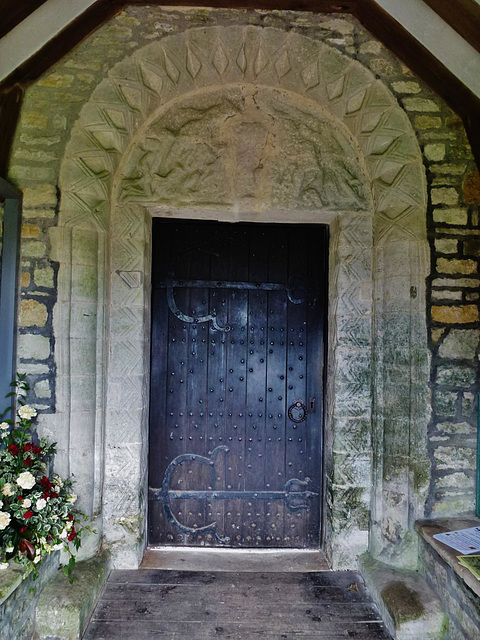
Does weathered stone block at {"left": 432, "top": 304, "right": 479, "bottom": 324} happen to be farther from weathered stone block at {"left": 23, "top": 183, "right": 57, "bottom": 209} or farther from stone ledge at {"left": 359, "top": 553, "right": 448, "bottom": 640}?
weathered stone block at {"left": 23, "top": 183, "right": 57, "bottom": 209}

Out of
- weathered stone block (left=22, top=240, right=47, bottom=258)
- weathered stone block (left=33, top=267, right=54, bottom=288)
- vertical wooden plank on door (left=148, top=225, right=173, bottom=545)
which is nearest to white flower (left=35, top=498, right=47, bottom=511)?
vertical wooden plank on door (left=148, top=225, right=173, bottom=545)

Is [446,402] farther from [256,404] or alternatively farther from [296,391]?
[256,404]

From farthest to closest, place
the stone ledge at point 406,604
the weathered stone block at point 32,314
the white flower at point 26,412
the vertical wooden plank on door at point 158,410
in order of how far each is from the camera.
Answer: the vertical wooden plank on door at point 158,410 → the weathered stone block at point 32,314 → the white flower at point 26,412 → the stone ledge at point 406,604

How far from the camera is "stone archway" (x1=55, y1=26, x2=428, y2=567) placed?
2676mm

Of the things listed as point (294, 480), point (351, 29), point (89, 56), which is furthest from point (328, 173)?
point (294, 480)

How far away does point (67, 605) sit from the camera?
2.26m

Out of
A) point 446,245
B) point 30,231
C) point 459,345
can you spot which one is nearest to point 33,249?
point 30,231

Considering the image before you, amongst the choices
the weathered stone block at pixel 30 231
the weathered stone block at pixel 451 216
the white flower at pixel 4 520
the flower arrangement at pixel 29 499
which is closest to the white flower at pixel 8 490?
the flower arrangement at pixel 29 499

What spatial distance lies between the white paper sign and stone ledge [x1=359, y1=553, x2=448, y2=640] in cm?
30

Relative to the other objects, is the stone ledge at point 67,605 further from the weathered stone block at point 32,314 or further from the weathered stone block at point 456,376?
the weathered stone block at point 456,376

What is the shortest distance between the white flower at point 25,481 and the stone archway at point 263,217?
0.46 meters

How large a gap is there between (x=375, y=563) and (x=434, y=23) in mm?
3134

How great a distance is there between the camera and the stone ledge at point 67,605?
2.22 metres

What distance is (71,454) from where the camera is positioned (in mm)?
2641
